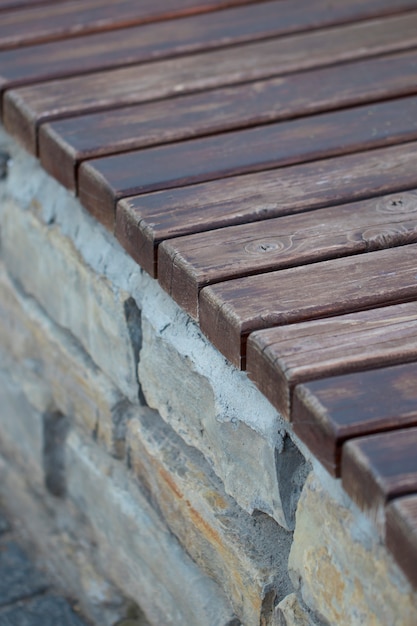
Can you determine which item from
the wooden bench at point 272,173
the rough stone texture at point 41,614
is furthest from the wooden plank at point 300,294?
the rough stone texture at point 41,614

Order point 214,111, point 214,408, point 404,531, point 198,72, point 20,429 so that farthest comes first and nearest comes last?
point 20,429 < point 198,72 < point 214,111 < point 214,408 < point 404,531

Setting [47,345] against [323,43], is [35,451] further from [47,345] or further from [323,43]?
[323,43]

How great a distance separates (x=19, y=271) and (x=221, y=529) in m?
0.92

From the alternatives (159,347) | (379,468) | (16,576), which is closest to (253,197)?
(159,347)

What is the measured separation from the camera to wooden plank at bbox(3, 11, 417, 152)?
2094mm

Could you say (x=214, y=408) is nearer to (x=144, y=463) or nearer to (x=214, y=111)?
(x=144, y=463)

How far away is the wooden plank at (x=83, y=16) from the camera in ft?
7.98

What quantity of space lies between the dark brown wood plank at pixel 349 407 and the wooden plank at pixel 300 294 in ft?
0.47

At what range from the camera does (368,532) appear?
1262mm

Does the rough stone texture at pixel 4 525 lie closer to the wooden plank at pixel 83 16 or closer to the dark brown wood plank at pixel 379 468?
the wooden plank at pixel 83 16

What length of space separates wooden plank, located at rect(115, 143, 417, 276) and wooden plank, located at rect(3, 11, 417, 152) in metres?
0.38

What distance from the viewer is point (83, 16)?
98.4 inches

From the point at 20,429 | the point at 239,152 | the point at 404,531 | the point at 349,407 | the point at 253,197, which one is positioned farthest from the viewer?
the point at 20,429

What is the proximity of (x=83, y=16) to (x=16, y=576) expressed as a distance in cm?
125
